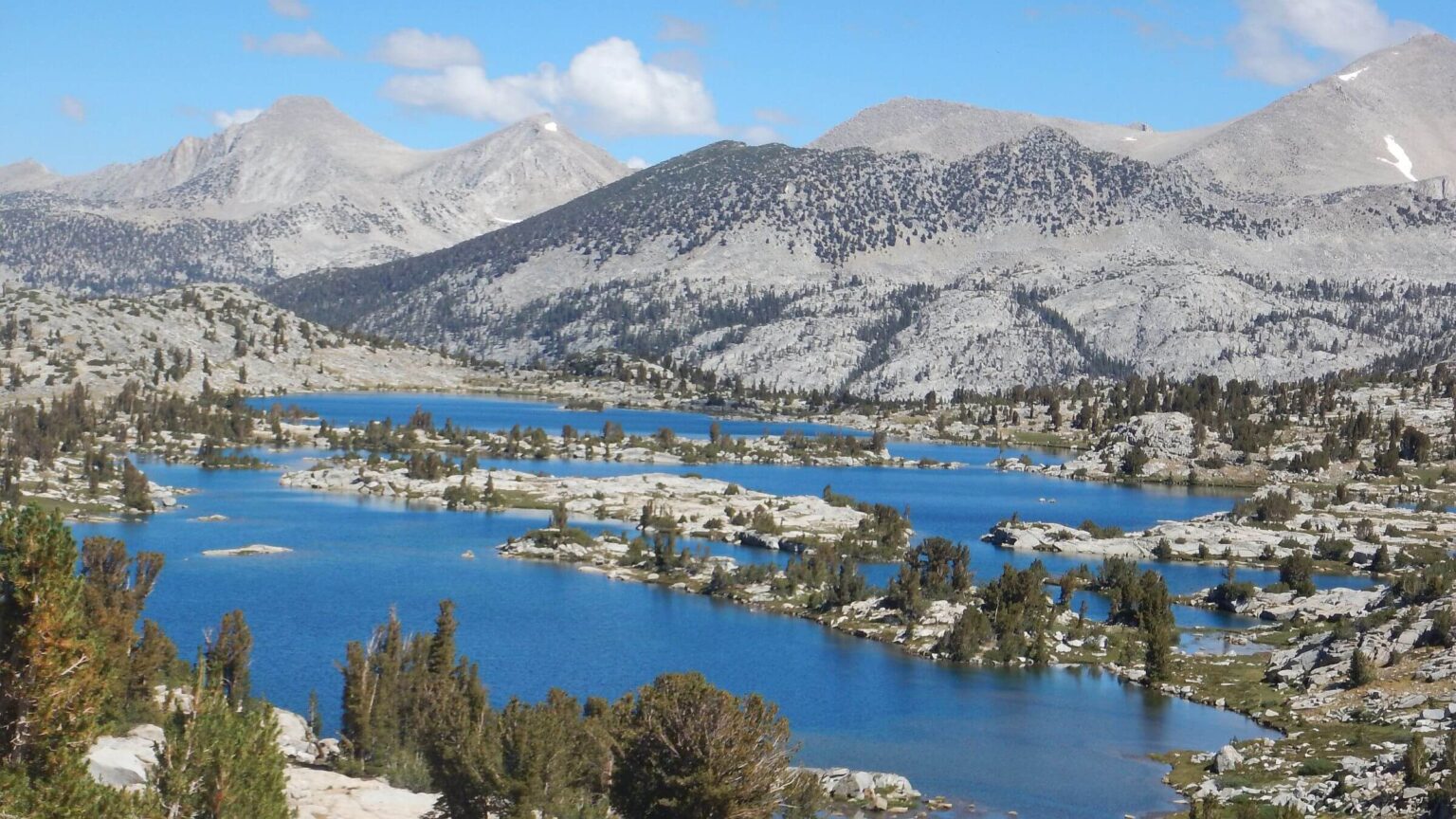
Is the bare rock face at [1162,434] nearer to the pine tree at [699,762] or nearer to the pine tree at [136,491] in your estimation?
the pine tree at [136,491]

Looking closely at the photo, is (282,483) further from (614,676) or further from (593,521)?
(614,676)

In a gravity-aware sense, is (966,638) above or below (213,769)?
below

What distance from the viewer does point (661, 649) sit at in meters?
75.9

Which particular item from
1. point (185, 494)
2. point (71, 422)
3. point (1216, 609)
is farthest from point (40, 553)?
point (71, 422)

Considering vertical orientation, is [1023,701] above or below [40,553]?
below

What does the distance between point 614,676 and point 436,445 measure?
336 ft

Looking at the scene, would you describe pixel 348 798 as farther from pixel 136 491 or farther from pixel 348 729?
pixel 136 491

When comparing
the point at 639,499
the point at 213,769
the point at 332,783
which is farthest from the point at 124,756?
the point at 639,499

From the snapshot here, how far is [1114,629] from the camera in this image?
80938 millimetres

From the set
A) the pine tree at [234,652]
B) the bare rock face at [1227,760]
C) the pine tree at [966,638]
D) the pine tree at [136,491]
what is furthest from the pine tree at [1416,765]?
the pine tree at [136,491]

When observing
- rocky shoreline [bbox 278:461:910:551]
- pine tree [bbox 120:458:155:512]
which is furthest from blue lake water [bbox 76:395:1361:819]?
rocky shoreline [bbox 278:461:910:551]

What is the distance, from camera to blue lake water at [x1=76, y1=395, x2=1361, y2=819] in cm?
5875

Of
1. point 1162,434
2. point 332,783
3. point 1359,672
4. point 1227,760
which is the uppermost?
point 1162,434

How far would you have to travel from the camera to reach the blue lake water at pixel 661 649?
58.8 meters
